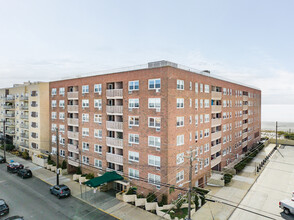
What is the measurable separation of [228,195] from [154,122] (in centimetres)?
1427

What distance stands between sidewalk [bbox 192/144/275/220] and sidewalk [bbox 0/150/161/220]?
5.76 metres

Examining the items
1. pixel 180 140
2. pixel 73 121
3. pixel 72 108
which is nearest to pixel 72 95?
pixel 72 108

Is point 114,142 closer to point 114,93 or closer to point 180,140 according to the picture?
point 114,93

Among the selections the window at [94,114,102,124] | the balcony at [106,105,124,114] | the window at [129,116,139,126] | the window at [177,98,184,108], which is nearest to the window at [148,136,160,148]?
the window at [129,116,139,126]

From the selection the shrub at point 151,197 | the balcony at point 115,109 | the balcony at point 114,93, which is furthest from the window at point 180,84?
the shrub at point 151,197

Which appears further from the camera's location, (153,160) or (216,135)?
(216,135)

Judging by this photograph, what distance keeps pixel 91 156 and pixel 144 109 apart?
1325 cm

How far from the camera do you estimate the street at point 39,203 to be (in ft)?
69.2

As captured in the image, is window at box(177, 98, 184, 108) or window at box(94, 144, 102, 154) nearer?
window at box(177, 98, 184, 108)

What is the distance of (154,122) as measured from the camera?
907 inches

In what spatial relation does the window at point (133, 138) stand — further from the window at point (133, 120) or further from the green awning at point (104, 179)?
the green awning at point (104, 179)

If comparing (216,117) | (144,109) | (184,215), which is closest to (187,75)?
(144,109)

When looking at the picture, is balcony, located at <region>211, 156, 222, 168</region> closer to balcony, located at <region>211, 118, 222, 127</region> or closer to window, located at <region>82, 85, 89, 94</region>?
balcony, located at <region>211, 118, 222, 127</region>

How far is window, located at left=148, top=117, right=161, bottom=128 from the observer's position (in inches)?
893
